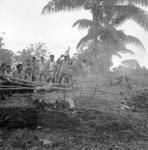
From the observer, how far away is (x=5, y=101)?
265 inches

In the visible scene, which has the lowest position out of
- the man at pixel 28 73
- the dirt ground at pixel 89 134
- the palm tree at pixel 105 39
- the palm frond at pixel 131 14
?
the dirt ground at pixel 89 134

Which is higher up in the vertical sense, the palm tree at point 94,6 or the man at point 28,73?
the palm tree at point 94,6

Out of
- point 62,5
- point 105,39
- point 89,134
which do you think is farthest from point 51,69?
point 105,39

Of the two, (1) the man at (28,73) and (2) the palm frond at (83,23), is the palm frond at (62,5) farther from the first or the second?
(1) the man at (28,73)

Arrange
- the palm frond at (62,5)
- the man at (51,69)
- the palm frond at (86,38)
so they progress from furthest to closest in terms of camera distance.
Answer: the palm frond at (86,38) → the palm frond at (62,5) → the man at (51,69)

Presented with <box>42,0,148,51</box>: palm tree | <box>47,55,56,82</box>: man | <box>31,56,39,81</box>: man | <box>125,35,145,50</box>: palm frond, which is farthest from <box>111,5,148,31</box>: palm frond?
<box>31,56,39,81</box>: man

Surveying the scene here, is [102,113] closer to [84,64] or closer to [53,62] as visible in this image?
[53,62]

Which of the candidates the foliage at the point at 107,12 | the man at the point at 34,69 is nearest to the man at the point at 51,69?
the man at the point at 34,69

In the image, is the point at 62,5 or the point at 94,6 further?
the point at 94,6

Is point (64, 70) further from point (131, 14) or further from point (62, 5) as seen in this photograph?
point (131, 14)

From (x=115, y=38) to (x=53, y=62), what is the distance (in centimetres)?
654

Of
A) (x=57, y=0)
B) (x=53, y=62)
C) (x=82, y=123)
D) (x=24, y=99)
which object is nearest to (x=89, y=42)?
(x=57, y=0)

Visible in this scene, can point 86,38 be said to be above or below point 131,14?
below

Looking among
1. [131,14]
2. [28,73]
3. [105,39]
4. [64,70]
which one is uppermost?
[131,14]
